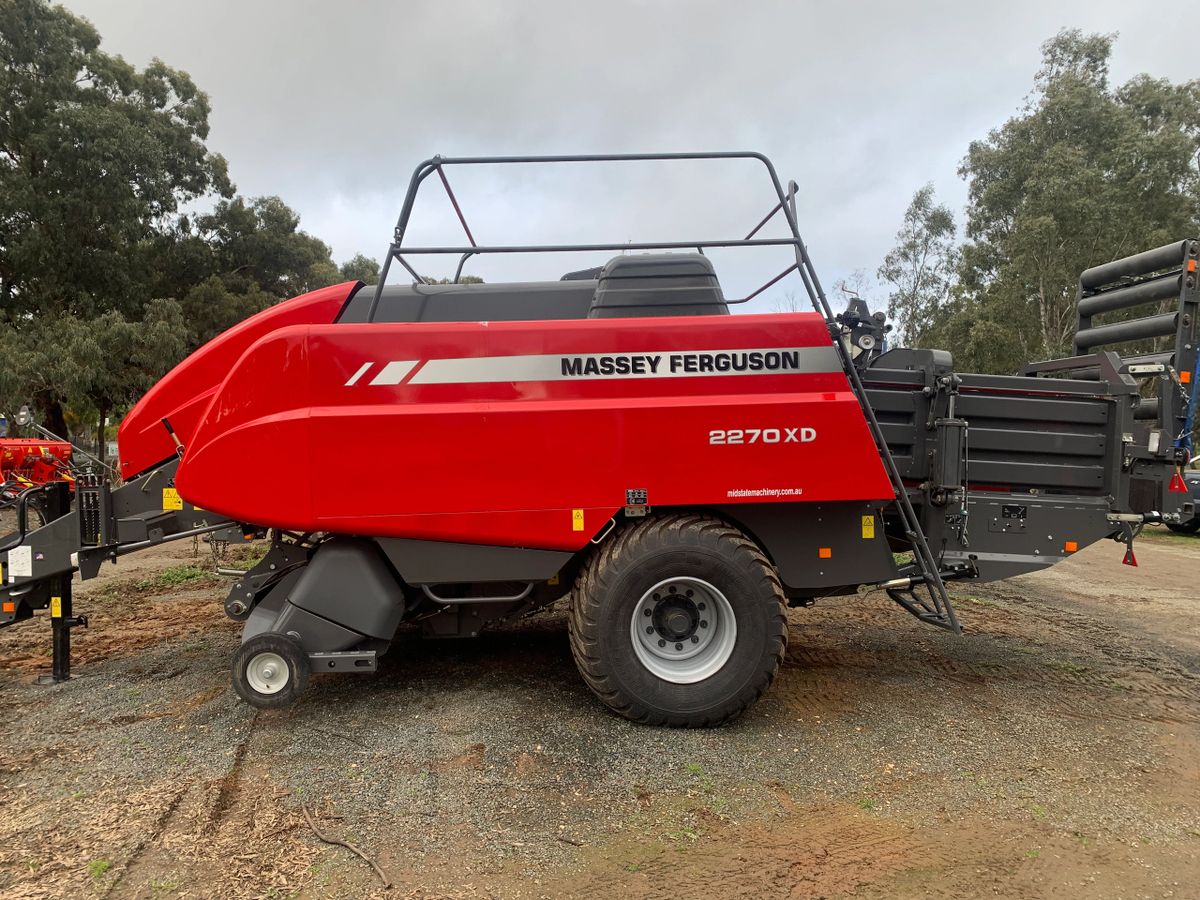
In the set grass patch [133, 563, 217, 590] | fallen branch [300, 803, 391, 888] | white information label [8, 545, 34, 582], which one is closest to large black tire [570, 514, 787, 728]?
fallen branch [300, 803, 391, 888]

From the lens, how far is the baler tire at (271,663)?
3.53 meters

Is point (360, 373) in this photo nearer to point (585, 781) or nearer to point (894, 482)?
point (585, 781)

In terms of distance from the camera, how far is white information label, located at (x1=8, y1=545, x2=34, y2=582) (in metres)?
3.94

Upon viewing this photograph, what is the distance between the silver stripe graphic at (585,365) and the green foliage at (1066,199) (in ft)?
67.1

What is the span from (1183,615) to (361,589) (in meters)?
7.31

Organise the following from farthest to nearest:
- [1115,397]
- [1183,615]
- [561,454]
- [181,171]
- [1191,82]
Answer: [1191,82], [181,171], [1183,615], [1115,397], [561,454]

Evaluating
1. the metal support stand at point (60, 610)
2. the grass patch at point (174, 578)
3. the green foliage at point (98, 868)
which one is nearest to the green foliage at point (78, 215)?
the grass patch at point (174, 578)

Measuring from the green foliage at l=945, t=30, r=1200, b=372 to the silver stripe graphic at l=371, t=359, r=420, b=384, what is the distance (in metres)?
21.6

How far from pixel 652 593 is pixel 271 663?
1968mm

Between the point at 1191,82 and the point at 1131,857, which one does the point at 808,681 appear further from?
the point at 1191,82

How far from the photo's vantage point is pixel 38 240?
15289 millimetres

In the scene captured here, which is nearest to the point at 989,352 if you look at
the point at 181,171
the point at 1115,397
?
the point at 1115,397

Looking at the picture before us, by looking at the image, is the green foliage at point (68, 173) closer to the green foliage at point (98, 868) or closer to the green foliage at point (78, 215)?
the green foliage at point (78, 215)

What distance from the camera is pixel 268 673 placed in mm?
3555
